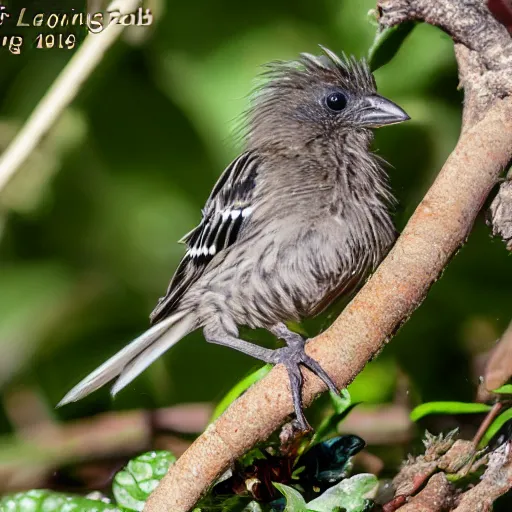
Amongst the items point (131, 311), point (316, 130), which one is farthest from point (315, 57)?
point (131, 311)

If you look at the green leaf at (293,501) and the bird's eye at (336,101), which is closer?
the green leaf at (293,501)

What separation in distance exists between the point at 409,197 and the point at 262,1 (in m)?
0.33

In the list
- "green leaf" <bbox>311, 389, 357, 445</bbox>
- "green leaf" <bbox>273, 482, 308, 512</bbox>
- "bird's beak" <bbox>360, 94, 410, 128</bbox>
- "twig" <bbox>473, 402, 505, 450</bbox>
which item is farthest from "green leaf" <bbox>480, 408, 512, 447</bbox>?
"bird's beak" <bbox>360, 94, 410, 128</bbox>

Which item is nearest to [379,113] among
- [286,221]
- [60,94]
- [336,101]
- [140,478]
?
[336,101]

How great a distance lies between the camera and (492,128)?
905mm

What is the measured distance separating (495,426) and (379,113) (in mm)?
456

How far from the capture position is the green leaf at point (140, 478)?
3.07 feet

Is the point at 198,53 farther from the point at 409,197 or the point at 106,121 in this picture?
the point at 409,197

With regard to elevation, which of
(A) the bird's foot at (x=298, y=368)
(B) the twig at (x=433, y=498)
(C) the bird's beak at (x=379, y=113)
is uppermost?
(C) the bird's beak at (x=379, y=113)

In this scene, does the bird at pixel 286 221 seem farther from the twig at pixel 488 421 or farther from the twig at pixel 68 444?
the twig at pixel 488 421

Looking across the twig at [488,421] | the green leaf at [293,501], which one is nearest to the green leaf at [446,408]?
the twig at [488,421]

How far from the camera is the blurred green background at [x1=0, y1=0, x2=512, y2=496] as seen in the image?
→ 96 centimetres

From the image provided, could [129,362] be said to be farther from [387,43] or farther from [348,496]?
[387,43]

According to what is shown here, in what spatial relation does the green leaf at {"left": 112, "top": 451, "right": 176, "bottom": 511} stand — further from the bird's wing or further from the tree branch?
the bird's wing
